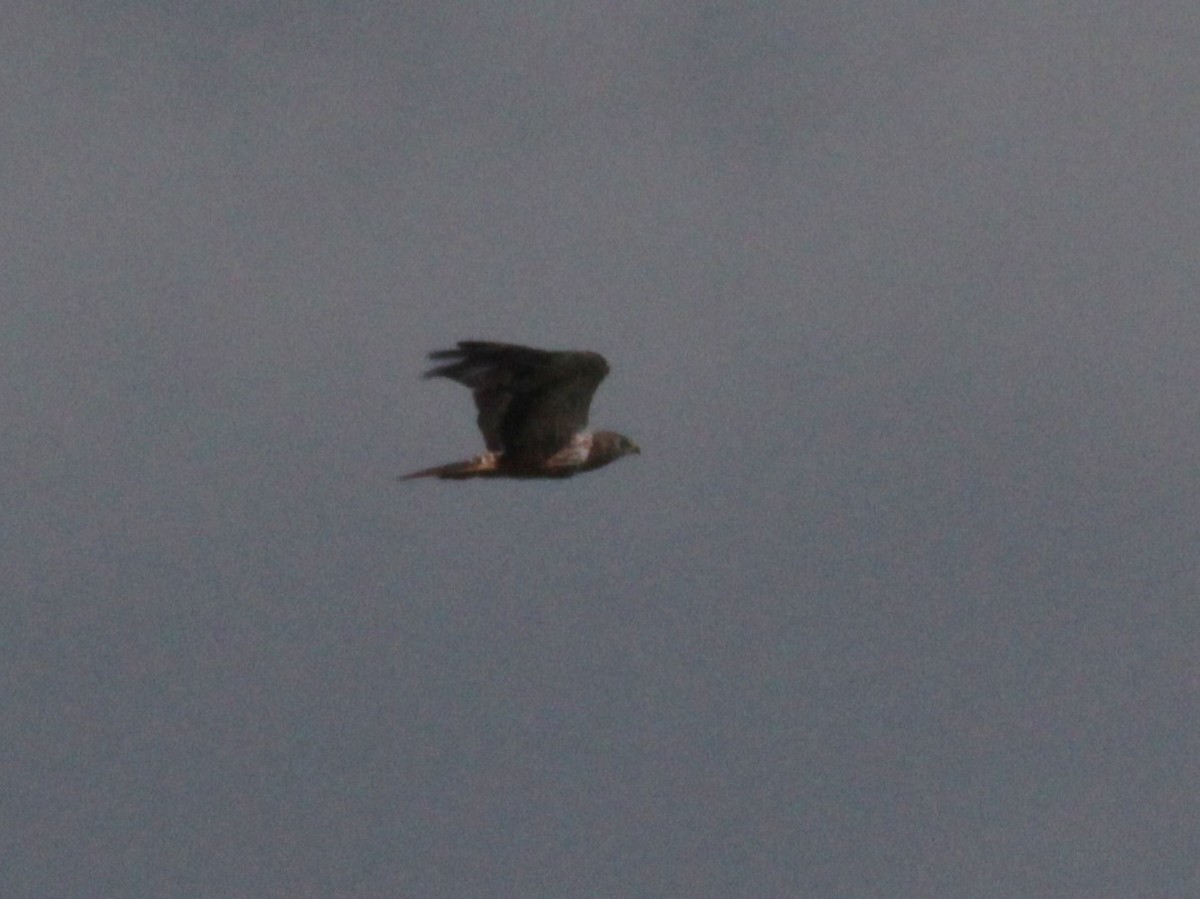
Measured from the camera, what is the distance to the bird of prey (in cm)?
3067

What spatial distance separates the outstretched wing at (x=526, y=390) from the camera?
30.3 meters

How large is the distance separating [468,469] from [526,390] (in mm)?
1206

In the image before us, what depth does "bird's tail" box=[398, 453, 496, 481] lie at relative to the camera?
1262 inches

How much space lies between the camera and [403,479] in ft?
104

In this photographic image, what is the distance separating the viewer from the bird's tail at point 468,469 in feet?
105

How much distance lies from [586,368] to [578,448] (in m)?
1.52

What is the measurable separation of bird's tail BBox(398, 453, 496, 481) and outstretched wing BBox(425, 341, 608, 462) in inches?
6.6

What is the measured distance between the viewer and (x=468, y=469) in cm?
3209

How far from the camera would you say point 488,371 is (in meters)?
30.7

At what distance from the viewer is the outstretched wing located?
99.5 feet

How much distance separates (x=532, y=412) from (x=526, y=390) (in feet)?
1.34

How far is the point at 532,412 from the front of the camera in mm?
31750

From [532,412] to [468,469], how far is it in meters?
0.94

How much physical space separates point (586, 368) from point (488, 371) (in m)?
1.04
